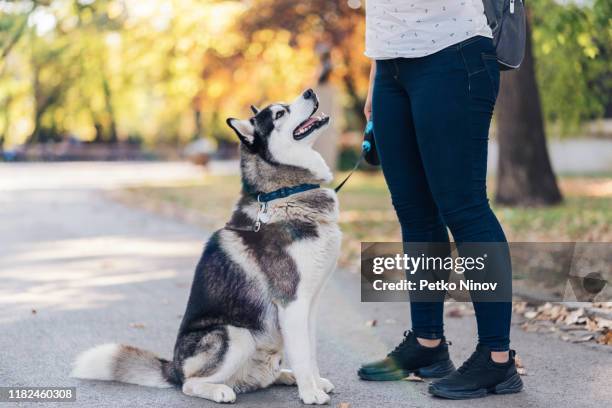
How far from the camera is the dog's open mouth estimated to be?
12.6 feet

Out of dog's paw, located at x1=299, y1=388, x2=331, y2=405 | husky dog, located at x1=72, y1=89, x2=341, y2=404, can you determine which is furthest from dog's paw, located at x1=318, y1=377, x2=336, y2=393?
dog's paw, located at x1=299, y1=388, x2=331, y2=405

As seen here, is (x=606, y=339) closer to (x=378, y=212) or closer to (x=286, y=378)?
(x=286, y=378)

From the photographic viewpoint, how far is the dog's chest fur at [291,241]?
361 centimetres

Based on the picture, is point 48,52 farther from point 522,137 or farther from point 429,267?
point 429,267

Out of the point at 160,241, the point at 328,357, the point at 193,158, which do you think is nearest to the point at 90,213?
the point at 160,241

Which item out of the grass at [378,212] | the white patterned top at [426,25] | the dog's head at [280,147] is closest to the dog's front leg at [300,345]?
the dog's head at [280,147]

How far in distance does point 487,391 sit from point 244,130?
1671 millimetres

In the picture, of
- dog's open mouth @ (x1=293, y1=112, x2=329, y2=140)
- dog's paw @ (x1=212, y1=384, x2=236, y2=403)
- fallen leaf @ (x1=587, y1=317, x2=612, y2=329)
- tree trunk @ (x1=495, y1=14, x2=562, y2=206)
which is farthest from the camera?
tree trunk @ (x1=495, y1=14, x2=562, y2=206)

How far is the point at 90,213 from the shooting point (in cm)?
1472

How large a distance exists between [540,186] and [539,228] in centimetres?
305

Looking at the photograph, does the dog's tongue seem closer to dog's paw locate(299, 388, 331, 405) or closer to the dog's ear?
the dog's ear

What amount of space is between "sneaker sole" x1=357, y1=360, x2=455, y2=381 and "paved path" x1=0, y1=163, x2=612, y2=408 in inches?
2.5

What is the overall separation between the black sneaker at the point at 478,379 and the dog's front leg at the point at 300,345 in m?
0.56

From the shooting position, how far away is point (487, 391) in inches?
144
